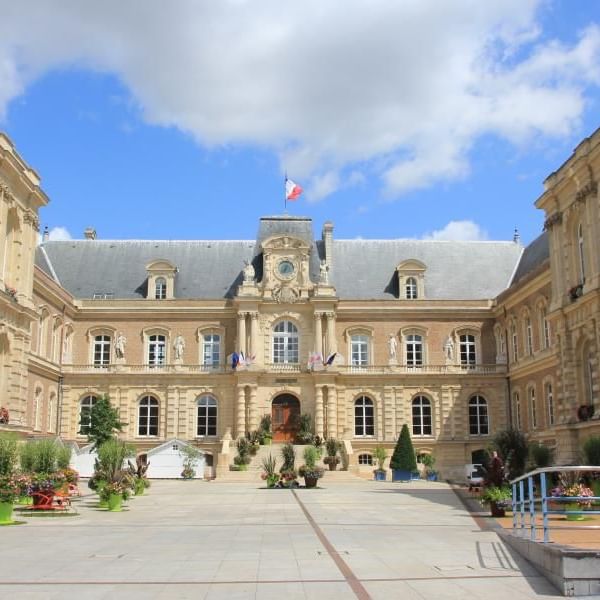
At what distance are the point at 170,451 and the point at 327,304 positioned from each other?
11839 mm

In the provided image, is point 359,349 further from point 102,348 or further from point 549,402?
point 102,348

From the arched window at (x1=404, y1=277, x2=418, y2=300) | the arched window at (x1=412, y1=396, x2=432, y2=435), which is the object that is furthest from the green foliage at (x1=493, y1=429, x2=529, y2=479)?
the arched window at (x1=404, y1=277, x2=418, y2=300)

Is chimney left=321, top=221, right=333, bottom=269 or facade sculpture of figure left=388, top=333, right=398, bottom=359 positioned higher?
chimney left=321, top=221, right=333, bottom=269

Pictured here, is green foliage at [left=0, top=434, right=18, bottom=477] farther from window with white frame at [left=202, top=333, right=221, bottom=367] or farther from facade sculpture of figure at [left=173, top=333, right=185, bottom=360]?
window with white frame at [left=202, top=333, right=221, bottom=367]

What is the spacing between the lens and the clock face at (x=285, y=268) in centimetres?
4609

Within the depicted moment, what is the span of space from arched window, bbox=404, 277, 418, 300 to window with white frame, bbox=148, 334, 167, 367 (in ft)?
47.0

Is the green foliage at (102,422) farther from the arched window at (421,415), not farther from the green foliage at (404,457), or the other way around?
the arched window at (421,415)

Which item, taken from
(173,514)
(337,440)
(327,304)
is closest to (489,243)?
(327,304)

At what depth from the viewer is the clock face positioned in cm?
4609

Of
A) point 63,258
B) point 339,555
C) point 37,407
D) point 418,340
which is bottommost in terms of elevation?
point 339,555

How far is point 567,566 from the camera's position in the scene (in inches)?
395

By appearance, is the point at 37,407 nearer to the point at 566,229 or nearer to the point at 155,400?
the point at 155,400

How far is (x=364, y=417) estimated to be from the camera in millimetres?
45531

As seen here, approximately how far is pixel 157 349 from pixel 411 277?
604 inches
